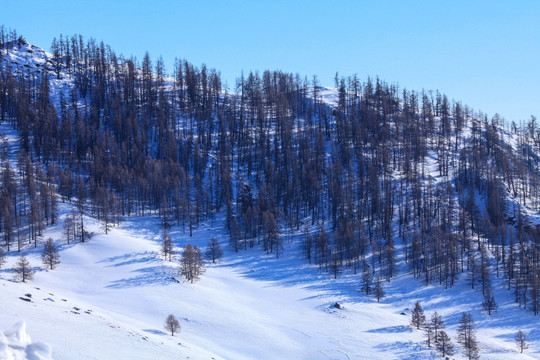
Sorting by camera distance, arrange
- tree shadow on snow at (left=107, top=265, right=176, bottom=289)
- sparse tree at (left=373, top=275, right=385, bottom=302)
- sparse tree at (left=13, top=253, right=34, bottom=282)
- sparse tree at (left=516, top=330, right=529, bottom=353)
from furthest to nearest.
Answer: sparse tree at (left=373, top=275, right=385, bottom=302) < tree shadow on snow at (left=107, top=265, right=176, bottom=289) < sparse tree at (left=13, top=253, right=34, bottom=282) < sparse tree at (left=516, top=330, right=529, bottom=353)

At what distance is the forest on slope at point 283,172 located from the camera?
100m

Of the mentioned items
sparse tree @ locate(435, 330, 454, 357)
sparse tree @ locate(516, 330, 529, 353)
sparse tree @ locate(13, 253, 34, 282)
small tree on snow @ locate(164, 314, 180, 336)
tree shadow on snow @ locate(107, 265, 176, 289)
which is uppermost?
sparse tree @ locate(13, 253, 34, 282)

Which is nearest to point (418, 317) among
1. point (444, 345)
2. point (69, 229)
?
point (444, 345)

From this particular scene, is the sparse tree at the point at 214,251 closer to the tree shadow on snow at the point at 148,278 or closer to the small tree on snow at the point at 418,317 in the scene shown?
the tree shadow on snow at the point at 148,278

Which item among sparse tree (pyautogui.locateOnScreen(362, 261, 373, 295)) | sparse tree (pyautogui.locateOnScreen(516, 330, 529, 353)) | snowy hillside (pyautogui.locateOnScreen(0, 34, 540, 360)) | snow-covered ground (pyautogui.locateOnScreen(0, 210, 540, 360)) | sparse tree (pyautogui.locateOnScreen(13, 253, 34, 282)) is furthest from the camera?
sparse tree (pyautogui.locateOnScreen(362, 261, 373, 295))

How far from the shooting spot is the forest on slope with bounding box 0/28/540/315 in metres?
100

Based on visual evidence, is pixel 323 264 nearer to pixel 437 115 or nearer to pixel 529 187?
pixel 529 187

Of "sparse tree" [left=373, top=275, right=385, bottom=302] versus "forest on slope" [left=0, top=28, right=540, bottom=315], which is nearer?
"sparse tree" [left=373, top=275, right=385, bottom=302]

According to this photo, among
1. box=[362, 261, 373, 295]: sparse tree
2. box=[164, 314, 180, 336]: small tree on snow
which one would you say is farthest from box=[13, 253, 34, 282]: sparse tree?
box=[362, 261, 373, 295]: sparse tree

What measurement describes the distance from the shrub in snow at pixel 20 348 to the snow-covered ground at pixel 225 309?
13.4 m

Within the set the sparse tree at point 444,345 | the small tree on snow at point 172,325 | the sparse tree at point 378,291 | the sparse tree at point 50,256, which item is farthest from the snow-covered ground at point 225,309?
the sparse tree at point 444,345

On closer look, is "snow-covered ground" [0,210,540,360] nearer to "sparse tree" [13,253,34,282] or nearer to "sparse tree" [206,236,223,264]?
"sparse tree" [13,253,34,282]

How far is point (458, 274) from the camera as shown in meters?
94.2

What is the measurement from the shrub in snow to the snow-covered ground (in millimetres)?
13395
